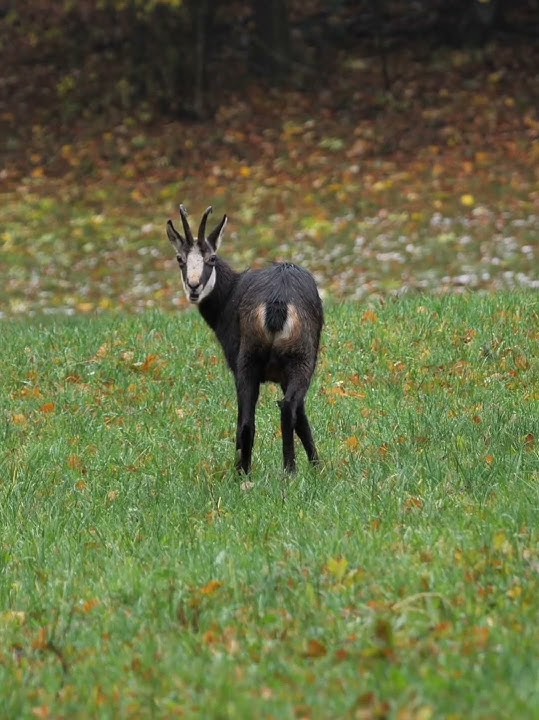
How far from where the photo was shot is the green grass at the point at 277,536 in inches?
170

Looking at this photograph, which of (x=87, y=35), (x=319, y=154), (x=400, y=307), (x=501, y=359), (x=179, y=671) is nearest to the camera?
(x=179, y=671)

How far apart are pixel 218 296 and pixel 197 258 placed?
0.39 metres

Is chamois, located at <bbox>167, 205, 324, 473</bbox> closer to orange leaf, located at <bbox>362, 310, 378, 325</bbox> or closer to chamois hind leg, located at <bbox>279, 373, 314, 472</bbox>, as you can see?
chamois hind leg, located at <bbox>279, 373, 314, 472</bbox>

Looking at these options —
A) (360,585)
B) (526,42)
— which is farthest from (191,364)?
(526,42)

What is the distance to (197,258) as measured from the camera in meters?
8.20

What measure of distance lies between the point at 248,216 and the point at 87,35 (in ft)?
27.6

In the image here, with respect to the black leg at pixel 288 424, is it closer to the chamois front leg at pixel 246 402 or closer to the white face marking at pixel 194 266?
the chamois front leg at pixel 246 402

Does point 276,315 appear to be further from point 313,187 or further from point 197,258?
point 313,187

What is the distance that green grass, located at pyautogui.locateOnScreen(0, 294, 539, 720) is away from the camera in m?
4.33

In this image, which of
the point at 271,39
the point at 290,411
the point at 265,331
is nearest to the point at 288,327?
the point at 265,331

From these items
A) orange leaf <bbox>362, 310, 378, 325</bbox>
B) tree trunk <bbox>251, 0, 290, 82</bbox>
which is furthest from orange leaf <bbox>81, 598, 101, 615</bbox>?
tree trunk <bbox>251, 0, 290, 82</bbox>

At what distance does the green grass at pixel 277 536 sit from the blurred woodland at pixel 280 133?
7.69m

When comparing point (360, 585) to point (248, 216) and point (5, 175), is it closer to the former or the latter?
point (248, 216)

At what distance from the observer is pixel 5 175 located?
24.7 m
